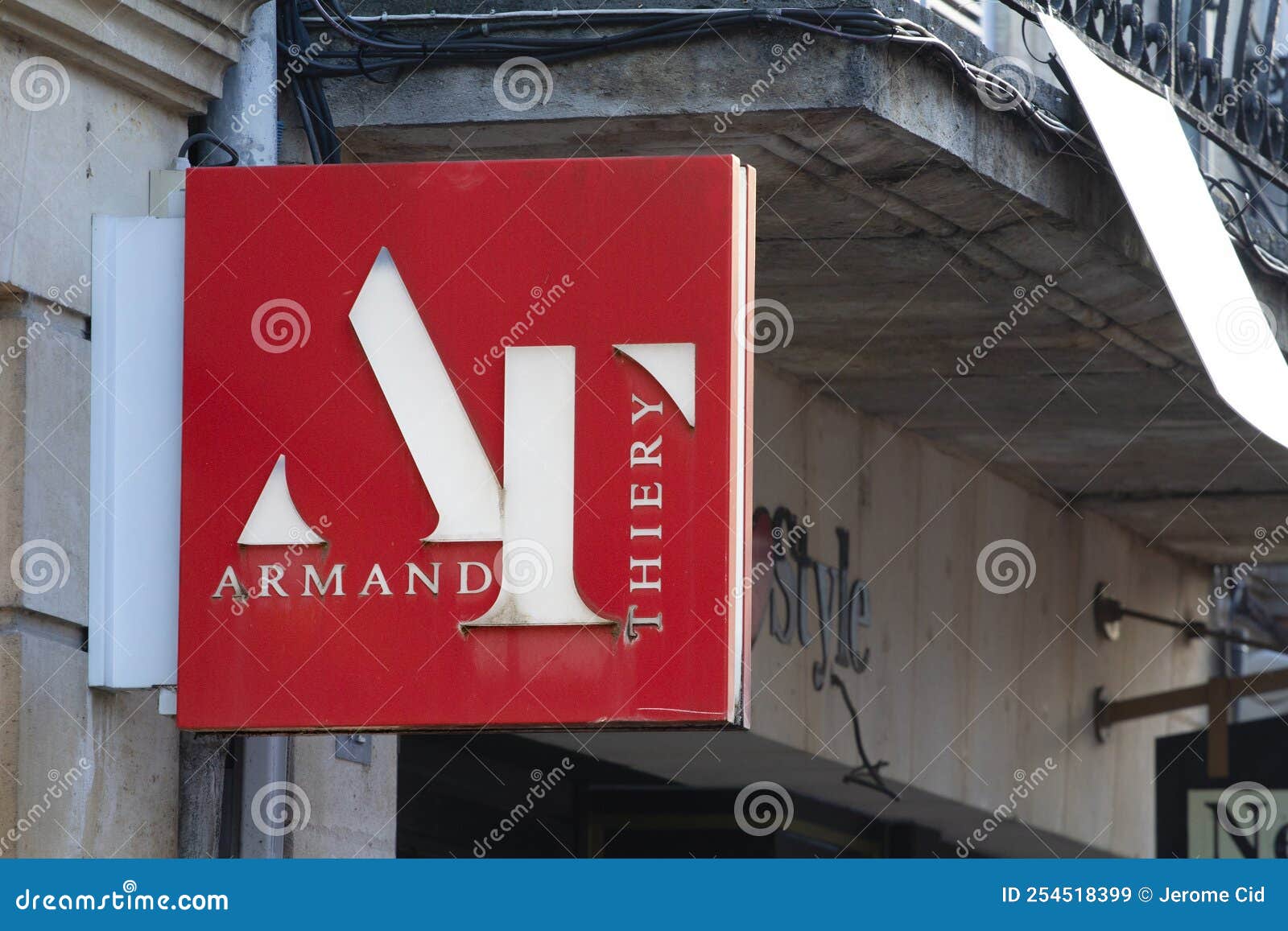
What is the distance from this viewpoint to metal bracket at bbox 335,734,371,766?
736cm

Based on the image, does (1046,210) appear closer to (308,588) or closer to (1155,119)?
(1155,119)

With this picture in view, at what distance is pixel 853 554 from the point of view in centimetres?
1129

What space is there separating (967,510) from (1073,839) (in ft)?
8.84

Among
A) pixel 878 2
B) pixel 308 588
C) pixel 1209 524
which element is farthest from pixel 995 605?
pixel 308 588
